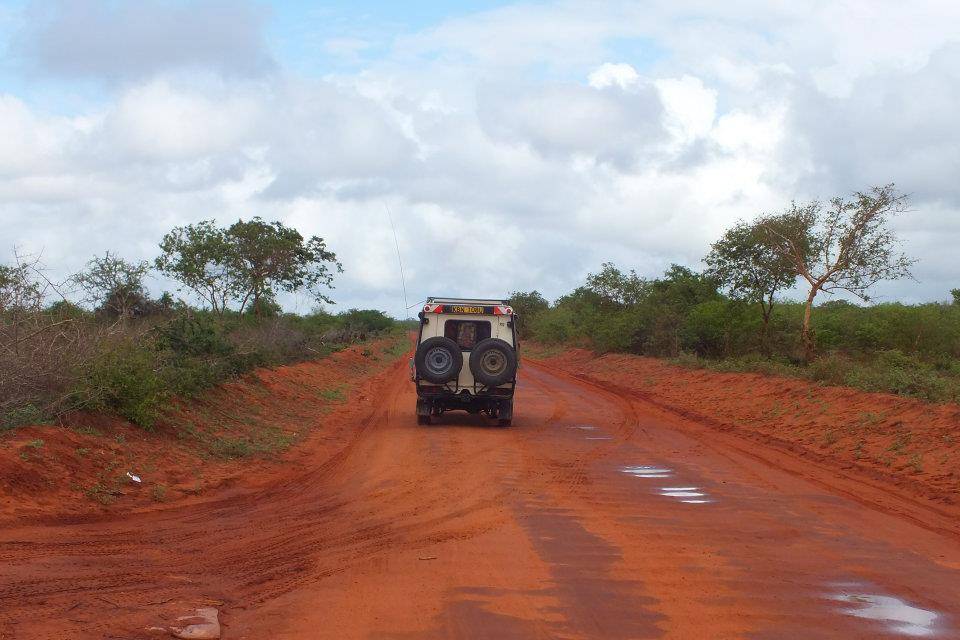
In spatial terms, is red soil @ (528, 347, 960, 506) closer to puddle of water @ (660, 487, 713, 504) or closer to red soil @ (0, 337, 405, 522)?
puddle of water @ (660, 487, 713, 504)

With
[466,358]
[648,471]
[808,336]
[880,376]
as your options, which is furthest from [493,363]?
[808,336]

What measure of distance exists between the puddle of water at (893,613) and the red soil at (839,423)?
179 inches

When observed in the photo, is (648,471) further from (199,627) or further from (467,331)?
(199,627)

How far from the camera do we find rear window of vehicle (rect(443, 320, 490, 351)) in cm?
1783

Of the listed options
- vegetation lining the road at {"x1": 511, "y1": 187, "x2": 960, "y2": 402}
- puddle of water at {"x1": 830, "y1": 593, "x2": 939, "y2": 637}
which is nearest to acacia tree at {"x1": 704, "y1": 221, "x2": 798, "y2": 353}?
vegetation lining the road at {"x1": 511, "y1": 187, "x2": 960, "y2": 402}

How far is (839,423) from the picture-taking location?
49.3 ft

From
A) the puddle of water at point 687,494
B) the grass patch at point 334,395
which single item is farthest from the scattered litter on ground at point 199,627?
the grass patch at point 334,395

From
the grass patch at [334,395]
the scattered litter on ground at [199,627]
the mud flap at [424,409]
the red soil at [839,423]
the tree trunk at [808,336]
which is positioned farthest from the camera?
the tree trunk at [808,336]

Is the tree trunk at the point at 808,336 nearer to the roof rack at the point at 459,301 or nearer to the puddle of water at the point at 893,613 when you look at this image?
the roof rack at the point at 459,301

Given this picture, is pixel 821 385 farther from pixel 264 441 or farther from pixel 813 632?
pixel 813 632

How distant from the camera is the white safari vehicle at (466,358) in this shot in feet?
54.9

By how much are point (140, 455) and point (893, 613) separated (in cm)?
894

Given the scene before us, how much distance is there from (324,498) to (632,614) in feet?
17.2

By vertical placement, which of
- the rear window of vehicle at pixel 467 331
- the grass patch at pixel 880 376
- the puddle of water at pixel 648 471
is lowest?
the puddle of water at pixel 648 471
